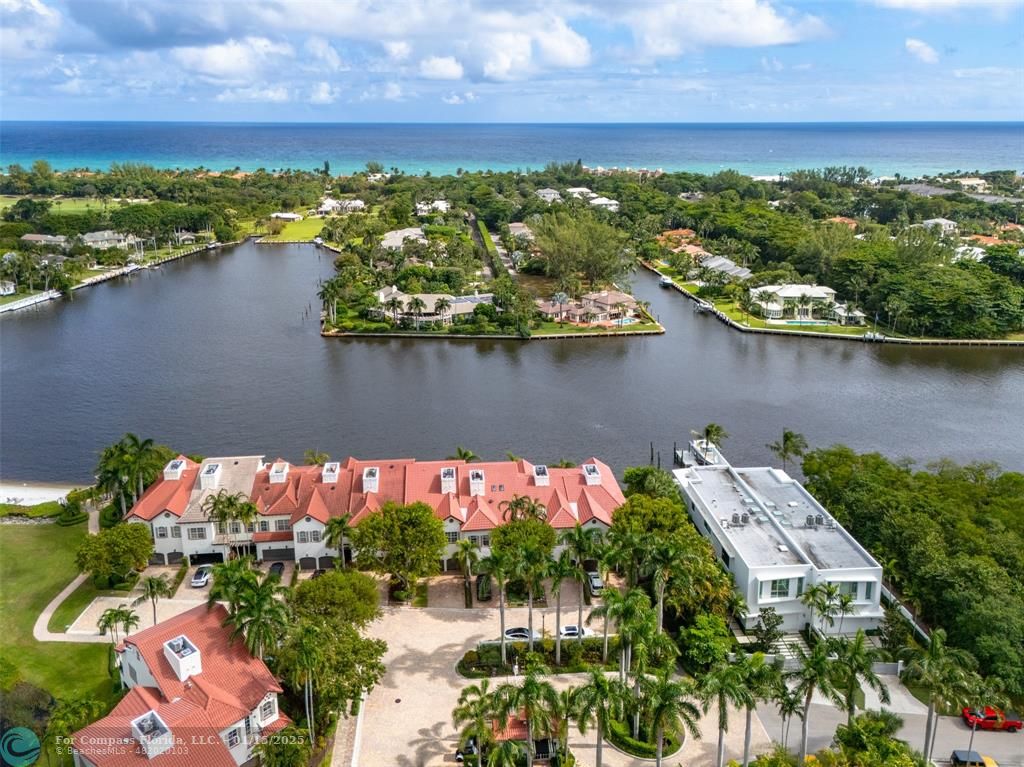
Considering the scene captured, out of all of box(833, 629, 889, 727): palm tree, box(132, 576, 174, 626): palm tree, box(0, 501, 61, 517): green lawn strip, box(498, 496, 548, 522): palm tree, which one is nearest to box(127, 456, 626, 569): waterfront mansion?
box(498, 496, 548, 522): palm tree

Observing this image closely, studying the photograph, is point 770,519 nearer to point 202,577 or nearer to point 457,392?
point 202,577

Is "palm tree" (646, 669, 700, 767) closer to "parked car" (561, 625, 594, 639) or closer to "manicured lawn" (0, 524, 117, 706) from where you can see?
"parked car" (561, 625, 594, 639)

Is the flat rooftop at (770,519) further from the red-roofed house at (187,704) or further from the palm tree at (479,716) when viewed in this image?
the red-roofed house at (187,704)

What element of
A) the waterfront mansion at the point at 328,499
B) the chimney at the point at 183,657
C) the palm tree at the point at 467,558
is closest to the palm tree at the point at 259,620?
the chimney at the point at 183,657

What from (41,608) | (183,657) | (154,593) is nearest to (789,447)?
(154,593)

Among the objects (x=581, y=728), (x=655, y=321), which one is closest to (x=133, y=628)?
(x=581, y=728)

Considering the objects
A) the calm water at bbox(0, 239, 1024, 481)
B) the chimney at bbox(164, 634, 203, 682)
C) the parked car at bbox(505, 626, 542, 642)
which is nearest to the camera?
the chimney at bbox(164, 634, 203, 682)
